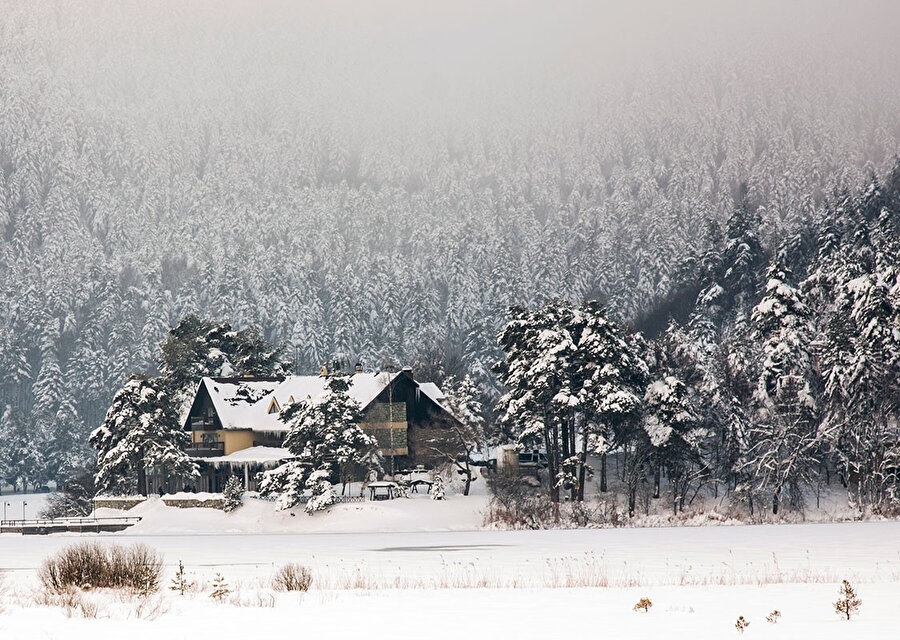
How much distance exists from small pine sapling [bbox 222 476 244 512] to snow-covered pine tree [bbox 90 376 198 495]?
4876mm

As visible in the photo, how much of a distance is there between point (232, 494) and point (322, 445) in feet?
30.1

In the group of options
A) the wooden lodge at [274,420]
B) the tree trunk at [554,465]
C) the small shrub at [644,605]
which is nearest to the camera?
the small shrub at [644,605]

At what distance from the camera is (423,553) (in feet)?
179

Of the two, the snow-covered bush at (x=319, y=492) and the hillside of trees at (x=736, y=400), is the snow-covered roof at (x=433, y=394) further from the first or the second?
→ the snow-covered bush at (x=319, y=492)

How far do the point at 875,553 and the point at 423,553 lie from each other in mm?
18932

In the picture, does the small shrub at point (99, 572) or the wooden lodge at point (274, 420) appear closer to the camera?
the small shrub at point (99, 572)

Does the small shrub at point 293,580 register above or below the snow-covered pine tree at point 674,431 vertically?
below

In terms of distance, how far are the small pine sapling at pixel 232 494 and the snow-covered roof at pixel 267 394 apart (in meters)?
8.53

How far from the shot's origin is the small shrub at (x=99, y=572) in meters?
28.9

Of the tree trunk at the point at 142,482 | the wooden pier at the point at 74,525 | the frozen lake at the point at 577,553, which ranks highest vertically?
the tree trunk at the point at 142,482

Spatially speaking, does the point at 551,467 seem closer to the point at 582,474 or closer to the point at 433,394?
the point at 582,474

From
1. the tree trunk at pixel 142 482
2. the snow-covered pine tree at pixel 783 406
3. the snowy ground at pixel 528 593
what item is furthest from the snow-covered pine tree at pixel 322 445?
the snowy ground at pixel 528 593

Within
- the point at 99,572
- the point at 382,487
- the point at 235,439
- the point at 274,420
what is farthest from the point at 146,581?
the point at 235,439

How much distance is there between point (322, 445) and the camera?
87.3 meters
